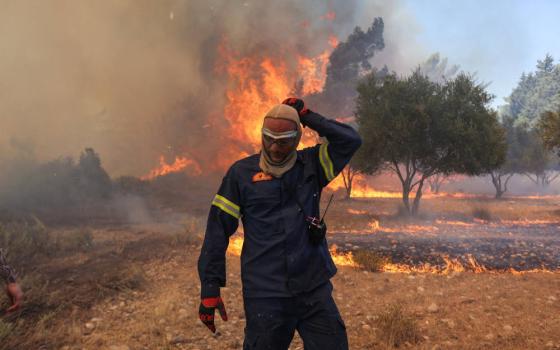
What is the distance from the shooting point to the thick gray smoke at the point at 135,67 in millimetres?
29703

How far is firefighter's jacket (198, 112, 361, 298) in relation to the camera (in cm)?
282

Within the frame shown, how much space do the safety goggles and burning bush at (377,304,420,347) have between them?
323 centimetres

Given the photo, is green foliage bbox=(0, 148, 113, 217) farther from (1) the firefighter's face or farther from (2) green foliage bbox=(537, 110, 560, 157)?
(2) green foliage bbox=(537, 110, 560, 157)

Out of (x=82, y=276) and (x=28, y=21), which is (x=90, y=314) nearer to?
(x=82, y=276)

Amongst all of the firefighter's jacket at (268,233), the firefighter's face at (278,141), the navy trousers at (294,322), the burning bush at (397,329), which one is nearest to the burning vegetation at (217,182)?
the burning bush at (397,329)

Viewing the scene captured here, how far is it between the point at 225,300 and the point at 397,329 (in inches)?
117

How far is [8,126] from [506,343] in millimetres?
31169

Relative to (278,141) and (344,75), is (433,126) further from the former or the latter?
(344,75)

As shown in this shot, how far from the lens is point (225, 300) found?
259 inches

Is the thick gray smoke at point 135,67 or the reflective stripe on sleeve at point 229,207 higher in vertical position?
the thick gray smoke at point 135,67


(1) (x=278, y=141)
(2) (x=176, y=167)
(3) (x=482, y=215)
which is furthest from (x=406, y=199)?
(2) (x=176, y=167)

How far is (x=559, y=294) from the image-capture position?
6391 mm

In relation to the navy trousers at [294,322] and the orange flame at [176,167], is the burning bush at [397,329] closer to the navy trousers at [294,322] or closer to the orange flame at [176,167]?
the navy trousers at [294,322]

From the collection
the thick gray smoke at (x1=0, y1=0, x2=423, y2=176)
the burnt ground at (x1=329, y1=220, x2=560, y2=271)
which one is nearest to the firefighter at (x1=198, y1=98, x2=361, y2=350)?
the burnt ground at (x1=329, y1=220, x2=560, y2=271)
